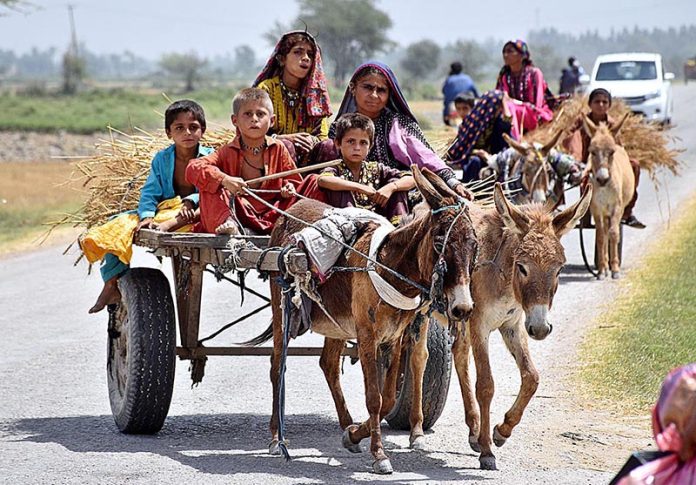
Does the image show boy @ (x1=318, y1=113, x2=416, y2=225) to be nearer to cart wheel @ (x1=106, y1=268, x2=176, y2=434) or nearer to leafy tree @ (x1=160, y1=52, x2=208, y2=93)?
cart wheel @ (x1=106, y1=268, x2=176, y2=434)

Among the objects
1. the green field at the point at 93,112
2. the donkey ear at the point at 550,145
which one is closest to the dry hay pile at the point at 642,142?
the donkey ear at the point at 550,145

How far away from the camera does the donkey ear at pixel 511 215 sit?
6992 mm

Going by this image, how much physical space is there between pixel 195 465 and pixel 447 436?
179cm

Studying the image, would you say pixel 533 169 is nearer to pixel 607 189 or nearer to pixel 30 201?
pixel 607 189

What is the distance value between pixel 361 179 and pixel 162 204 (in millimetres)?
1476

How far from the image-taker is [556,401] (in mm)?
9148

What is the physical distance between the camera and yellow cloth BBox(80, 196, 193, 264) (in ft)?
26.4

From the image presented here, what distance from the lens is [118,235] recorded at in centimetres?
817

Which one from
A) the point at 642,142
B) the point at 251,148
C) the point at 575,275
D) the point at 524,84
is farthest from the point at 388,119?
the point at 642,142

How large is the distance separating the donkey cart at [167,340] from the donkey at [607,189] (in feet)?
23.3

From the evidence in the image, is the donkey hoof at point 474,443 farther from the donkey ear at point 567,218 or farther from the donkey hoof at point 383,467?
the donkey ear at point 567,218

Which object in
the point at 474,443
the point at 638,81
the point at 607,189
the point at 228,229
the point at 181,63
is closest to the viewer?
the point at 474,443

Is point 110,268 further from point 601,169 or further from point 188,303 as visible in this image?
point 601,169

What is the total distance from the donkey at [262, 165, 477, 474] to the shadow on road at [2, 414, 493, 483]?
19 centimetres
